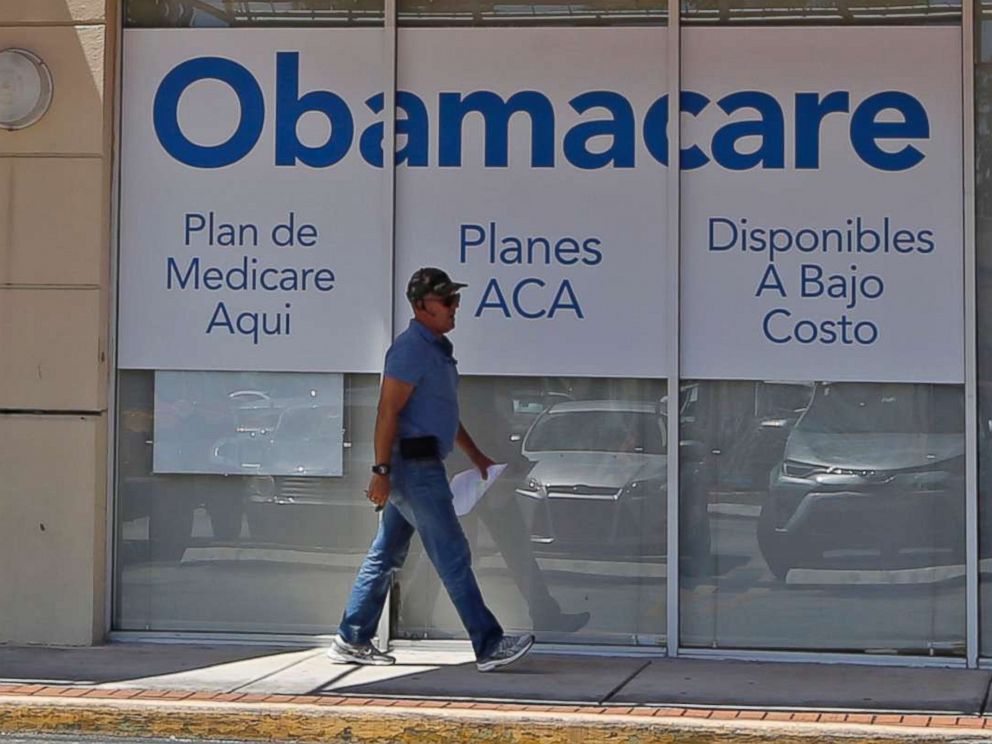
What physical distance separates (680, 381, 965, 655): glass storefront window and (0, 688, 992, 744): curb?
1.33 metres

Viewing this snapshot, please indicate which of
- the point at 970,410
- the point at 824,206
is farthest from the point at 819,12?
the point at 970,410

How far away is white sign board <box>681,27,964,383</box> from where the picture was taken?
915 centimetres

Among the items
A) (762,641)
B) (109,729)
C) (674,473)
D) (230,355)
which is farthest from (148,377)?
(762,641)

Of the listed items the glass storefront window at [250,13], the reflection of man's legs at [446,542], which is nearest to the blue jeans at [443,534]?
the reflection of man's legs at [446,542]

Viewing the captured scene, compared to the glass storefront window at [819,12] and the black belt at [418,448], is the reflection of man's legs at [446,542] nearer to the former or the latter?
the black belt at [418,448]

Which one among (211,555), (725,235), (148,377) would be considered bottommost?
Answer: (211,555)

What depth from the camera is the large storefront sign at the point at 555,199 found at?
30.2 feet

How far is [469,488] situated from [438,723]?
153 cm

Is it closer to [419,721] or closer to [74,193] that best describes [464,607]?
[419,721]

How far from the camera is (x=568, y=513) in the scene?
31.1ft

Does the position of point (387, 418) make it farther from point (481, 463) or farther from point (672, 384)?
point (672, 384)

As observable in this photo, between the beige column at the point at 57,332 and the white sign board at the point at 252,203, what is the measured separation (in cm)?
21

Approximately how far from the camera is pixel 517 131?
948 centimetres

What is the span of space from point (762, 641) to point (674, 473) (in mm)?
993
